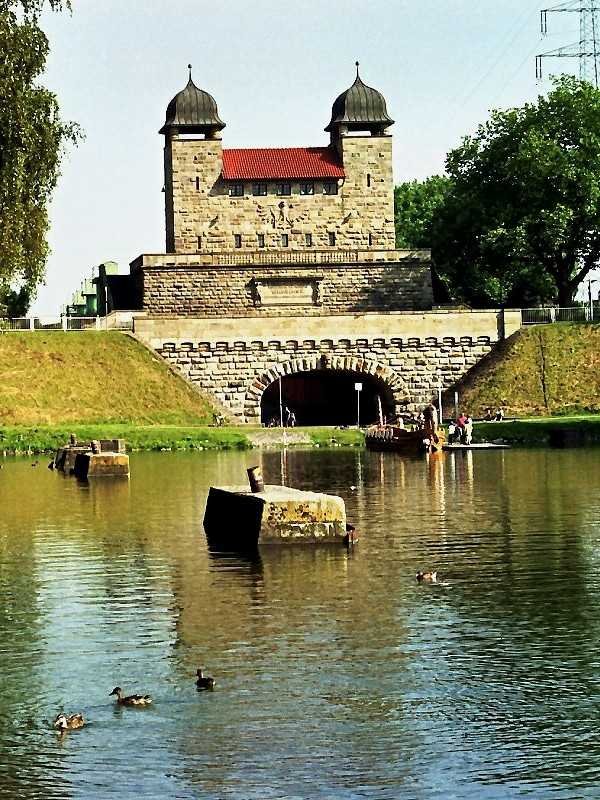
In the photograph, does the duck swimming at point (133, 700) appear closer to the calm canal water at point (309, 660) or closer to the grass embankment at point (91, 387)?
the calm canal water at point (309, 660)

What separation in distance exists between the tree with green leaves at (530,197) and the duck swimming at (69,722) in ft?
316

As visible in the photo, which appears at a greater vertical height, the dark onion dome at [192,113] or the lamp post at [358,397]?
the dark onion dome at [192,113]

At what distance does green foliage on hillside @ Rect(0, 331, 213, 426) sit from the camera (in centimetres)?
9806

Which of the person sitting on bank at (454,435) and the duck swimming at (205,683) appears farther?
the person sitting on bank at (454,435)

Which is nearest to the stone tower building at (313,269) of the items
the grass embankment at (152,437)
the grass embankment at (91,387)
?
the grass embankment at (91,387)

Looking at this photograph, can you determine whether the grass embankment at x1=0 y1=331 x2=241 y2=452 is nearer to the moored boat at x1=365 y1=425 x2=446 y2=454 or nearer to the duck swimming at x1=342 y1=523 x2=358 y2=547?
the moored boat at x1=365 y1=425 x2=446 y2=454

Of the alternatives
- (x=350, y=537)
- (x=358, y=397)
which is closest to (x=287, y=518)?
(x=350, y=537)

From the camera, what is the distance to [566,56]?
12412 cm

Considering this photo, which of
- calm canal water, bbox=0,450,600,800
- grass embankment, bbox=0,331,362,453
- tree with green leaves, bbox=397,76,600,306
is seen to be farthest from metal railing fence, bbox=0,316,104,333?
calm canal water, bbox=0,450,600,800

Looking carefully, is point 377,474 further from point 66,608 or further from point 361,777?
point 361,777

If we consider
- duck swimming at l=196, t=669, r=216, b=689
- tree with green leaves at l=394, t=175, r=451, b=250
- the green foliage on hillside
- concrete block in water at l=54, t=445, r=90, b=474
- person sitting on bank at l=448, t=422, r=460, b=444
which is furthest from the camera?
tree with green leaves at l=394, t=175, r=451, b=250

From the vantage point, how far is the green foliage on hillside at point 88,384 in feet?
322

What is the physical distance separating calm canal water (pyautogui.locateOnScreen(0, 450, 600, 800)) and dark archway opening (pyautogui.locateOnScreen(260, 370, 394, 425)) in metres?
70.9

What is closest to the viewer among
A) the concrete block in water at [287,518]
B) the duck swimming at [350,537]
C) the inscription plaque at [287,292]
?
the concrete block in water at [287,518]
